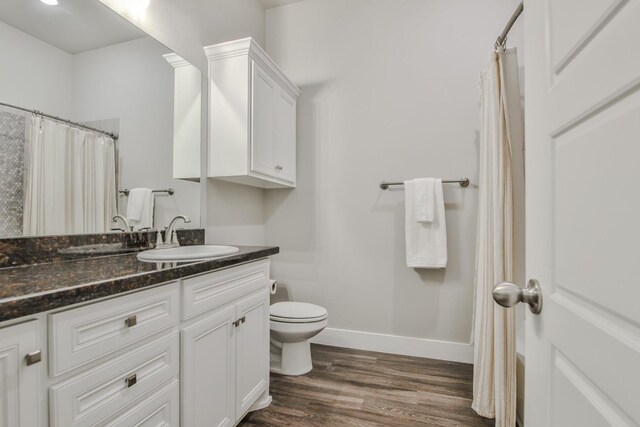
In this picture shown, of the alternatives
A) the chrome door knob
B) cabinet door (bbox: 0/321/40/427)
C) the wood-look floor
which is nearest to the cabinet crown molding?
cabinet door (bbox: 0/321/40/427)

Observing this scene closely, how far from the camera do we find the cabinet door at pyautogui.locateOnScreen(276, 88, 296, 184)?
2.31m

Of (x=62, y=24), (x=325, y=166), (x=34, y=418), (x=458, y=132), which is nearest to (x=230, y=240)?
(x=325, y=166)

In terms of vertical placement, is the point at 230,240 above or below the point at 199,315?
above

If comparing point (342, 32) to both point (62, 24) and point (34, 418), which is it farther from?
point (34, 418)

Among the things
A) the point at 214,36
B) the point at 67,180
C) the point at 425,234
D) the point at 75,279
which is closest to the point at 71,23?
the point at 67,180

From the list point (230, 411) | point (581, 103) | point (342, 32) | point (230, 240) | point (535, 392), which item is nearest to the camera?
point (581, 103)

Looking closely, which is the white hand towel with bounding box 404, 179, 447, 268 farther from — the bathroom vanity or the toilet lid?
the bathroom vanity

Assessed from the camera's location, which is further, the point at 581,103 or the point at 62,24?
the point at 62,24

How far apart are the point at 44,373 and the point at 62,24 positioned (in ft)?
4.25

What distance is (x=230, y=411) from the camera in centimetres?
141

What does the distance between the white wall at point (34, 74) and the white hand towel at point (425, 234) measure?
1.95 metres

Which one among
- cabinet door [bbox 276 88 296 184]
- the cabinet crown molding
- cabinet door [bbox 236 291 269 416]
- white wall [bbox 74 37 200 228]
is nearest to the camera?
white wall [bbox 74 37 200 228]

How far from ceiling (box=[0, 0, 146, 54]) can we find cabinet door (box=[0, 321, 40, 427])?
110cm

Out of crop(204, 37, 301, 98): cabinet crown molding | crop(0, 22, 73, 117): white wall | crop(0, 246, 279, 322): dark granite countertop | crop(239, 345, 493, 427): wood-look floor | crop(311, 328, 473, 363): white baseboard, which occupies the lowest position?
crop(239, 345, 493, 427): wood-look floor
